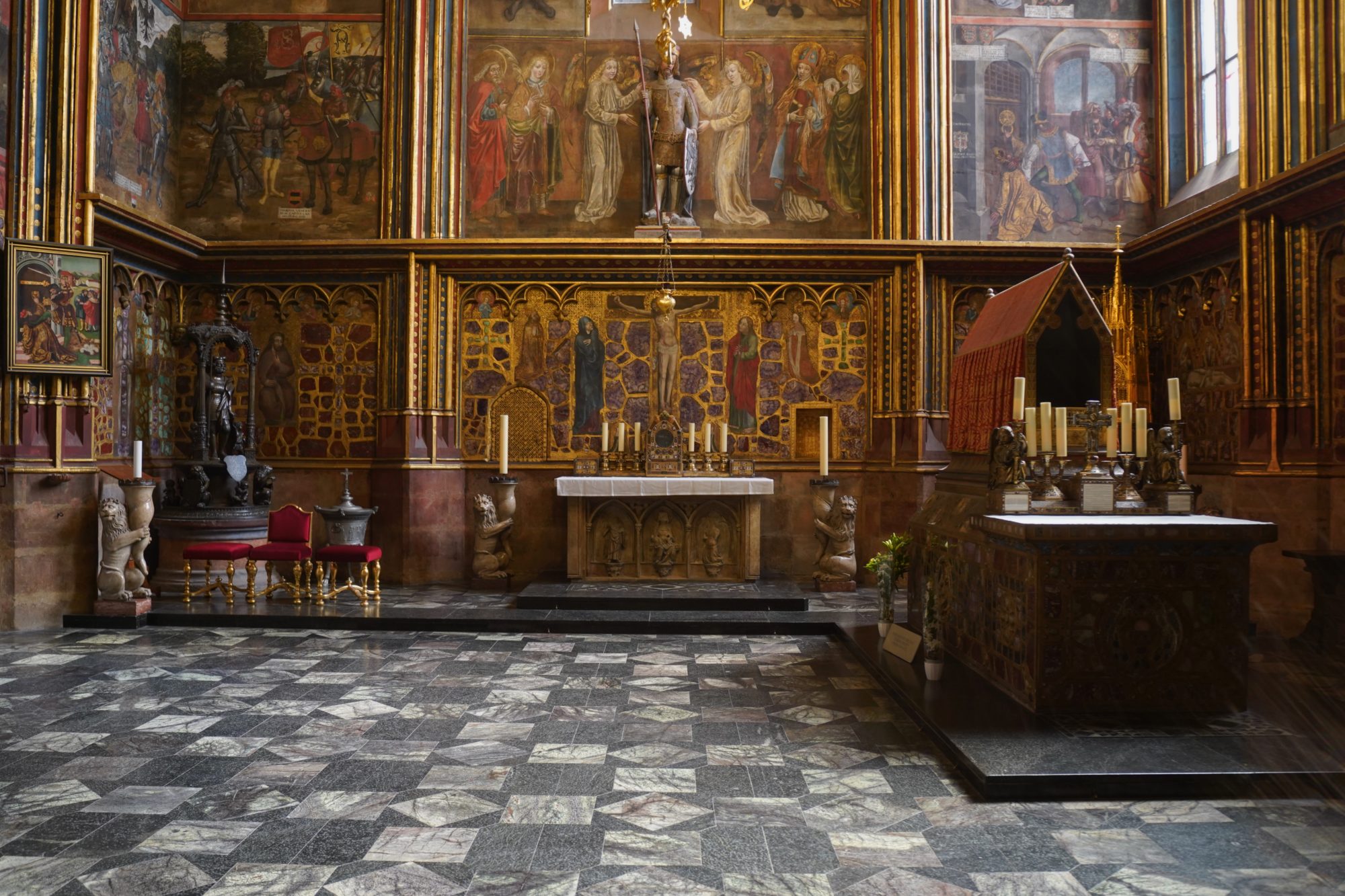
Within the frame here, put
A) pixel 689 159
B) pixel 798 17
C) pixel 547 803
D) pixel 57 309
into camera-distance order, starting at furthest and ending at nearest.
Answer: pixel 798 17 → pixel 689 159 → pixel 57 309 → pixel 547 803

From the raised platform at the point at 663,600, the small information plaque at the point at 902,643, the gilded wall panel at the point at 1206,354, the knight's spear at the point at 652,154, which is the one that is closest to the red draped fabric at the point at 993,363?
the small information plaque at the point at 902,643

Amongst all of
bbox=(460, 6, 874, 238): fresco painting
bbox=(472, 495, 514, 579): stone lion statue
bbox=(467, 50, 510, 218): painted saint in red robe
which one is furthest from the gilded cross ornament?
bbox=(467, 50, 510, 218): painted saint in red robe

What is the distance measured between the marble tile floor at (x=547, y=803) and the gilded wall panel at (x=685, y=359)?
5753 mm

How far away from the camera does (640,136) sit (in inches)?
520

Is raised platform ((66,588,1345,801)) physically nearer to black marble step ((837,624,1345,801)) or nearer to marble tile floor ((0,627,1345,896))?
black marble step ((837,624,1345,801))

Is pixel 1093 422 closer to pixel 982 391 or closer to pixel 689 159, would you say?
pixel 982 391

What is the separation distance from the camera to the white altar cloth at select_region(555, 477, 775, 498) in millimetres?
11094

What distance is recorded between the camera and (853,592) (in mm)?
11438

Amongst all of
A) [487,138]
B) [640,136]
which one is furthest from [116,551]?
[640,136]

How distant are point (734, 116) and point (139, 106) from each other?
26.0 ft

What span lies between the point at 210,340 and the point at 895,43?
10021mm

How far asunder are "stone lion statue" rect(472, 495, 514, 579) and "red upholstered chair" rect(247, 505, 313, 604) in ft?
6.72

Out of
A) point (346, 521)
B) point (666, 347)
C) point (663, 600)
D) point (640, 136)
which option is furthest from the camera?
point (640, 136)

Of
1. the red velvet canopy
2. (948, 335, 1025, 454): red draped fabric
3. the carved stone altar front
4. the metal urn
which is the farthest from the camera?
the carved stone altar front
